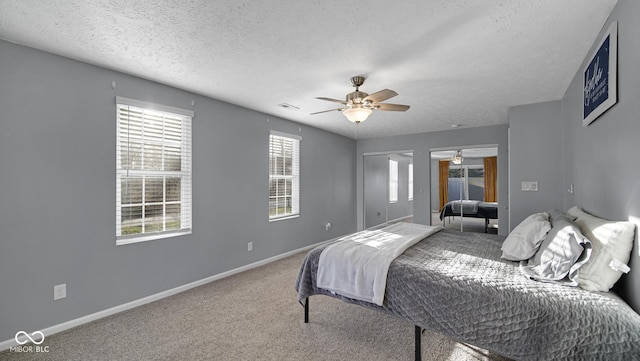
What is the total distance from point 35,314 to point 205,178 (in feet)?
6.48

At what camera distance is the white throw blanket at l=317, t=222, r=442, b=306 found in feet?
6.89

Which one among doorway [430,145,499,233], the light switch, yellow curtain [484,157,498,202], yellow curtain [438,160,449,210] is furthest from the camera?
yellow curtain [438,160,449,210]

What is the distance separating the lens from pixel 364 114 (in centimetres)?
277

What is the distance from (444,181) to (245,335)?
520 cm

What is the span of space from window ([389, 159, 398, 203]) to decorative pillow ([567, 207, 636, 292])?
227 inches

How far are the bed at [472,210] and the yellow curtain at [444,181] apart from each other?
0.41 ft

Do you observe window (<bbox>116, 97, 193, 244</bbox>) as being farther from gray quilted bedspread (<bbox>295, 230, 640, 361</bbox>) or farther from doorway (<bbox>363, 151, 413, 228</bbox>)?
doorway (<bbox>363, 151, 413, 228</bbox>)

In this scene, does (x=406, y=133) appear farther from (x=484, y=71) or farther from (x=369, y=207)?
(x=484, y=71)

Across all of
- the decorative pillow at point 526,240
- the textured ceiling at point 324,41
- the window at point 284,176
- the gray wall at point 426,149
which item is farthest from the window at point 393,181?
the decorative pillow at point 526,240

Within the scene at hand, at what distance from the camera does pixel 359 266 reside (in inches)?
87.3

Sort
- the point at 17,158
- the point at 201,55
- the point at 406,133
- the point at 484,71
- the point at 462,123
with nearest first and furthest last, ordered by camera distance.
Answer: the point at 17,158
the point at 201,55
the point at 484,71
the point at 462,123
the point at 406,133

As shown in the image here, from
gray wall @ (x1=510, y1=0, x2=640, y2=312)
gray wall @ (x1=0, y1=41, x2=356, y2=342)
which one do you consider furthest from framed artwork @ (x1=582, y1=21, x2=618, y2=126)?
gray wall @ (x1=0, y1=41, x2=356, y2=342)

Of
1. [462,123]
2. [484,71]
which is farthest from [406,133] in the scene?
[484,71]

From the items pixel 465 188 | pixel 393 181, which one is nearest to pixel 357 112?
pixel 465 188
